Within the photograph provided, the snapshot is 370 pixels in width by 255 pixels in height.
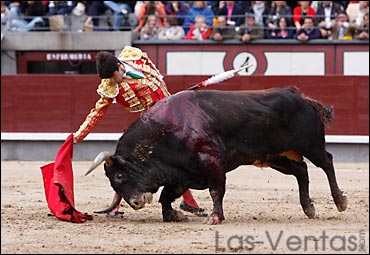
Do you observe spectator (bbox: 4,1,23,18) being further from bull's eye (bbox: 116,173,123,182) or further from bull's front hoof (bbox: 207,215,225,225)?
bull's front hoof (bbox: 207,215,225,225)

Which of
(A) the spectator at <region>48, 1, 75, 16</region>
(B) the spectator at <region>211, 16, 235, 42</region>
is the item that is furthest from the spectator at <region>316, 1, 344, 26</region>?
(A) the spectator at <region>48, 1, 75, 16</region>

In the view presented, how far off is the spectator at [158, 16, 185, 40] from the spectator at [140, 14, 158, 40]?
0.08m

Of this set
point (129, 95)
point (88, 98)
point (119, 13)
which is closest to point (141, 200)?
point (129, 95)

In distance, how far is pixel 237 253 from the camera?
5.39 meters

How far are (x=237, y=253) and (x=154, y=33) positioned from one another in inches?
357

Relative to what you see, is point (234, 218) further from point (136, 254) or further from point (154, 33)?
point (154, 33)

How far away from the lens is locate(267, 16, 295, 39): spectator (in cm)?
1360

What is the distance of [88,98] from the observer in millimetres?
12875

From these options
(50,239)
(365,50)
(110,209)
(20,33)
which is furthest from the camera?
(20,33)

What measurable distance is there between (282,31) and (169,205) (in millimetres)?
7312

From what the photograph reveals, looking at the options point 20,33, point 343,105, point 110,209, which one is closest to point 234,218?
point 110,209

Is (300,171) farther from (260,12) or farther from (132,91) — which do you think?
(260,12)

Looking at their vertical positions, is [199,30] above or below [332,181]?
above

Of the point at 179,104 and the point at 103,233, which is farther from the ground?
Answer: the point at 179,104
